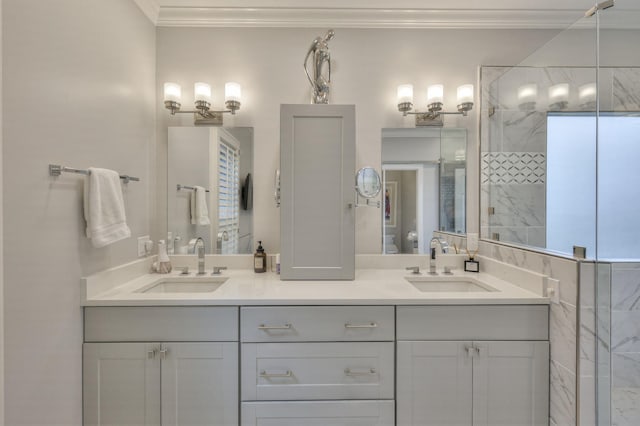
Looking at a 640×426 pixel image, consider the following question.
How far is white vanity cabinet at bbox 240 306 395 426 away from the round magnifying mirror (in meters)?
0.78

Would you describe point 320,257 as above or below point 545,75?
below

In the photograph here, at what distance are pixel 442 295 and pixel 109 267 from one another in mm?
1619

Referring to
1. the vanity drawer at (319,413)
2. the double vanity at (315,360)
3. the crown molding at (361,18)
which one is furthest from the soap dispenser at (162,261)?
the crown molding at (361,18)

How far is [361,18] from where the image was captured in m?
1.96

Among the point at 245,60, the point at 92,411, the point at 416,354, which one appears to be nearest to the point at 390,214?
the point at 416,354

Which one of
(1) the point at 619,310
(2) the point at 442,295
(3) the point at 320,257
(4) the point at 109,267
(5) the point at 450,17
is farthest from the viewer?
(5) the point at 450,17

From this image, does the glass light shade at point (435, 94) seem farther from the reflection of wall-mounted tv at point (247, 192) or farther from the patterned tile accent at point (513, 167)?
the reflection of wall-mounted tv at point (247, 192)

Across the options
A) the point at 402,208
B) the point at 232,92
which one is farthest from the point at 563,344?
the point at 232,92

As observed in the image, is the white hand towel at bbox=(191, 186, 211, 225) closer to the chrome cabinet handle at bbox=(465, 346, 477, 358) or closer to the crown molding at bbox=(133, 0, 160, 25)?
the crown molding at bbox=(133, 0, 160, 25)

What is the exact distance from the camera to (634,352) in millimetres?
1320

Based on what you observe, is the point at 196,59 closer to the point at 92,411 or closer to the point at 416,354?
the point at 92,411

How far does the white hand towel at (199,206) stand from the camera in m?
1.96

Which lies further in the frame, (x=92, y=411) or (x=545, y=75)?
(x=545, y=75)

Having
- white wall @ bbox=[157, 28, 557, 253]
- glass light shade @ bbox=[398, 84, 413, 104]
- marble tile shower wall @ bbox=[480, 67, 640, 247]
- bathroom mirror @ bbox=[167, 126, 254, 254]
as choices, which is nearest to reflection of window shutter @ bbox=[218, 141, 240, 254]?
bathroom mirror @ bbox=[167, 126, 254, 254]
